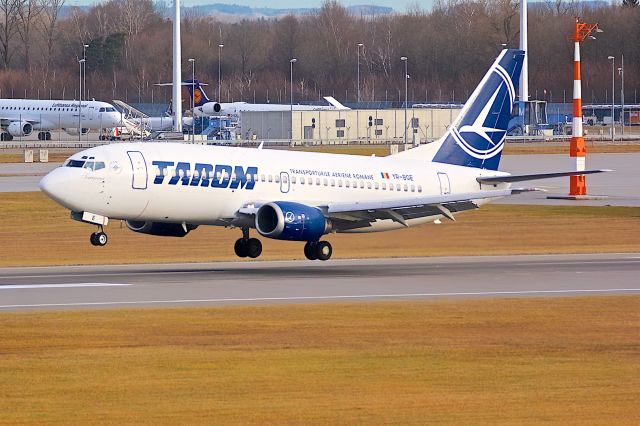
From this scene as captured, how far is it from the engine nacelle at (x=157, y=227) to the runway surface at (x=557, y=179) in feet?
121

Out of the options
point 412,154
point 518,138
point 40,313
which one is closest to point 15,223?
point 412,154

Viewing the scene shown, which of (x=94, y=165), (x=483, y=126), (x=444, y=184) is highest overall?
(x=483, y=126)

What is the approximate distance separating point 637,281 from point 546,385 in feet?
57.5

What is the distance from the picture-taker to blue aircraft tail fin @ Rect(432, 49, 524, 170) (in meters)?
52.0

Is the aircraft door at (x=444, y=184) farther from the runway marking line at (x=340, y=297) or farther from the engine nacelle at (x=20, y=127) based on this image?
the engine nacelle at (x=20, y=127)

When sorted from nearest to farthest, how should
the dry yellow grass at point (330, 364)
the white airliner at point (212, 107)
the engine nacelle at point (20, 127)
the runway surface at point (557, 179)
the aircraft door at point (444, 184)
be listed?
the dry yellow grass at point (330, 364), the aircraft door at point (444, 184), the runway surface at point (557, 179), the engine nacelle at point (20, 127), the white airliner at point (212, 107)

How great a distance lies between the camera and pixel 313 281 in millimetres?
41781

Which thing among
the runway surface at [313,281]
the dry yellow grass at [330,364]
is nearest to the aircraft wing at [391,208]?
the runway surface at [313,281]

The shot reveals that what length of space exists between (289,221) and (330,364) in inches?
684

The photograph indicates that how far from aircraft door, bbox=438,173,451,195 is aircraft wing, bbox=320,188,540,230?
2.62 m

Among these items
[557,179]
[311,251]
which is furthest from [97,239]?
[557,179]

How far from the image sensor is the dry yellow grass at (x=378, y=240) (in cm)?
5259

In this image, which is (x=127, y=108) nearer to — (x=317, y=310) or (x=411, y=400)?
(x=317, y=310)

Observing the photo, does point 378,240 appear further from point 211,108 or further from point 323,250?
point 211,108
